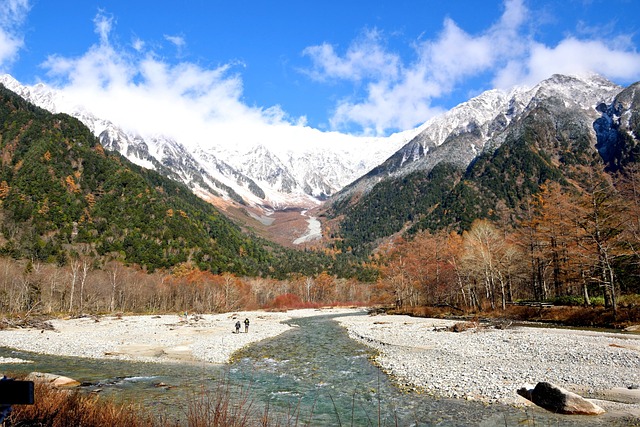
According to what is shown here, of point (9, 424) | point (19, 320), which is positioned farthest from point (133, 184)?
point (9, 424)

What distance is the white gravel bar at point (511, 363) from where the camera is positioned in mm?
17453

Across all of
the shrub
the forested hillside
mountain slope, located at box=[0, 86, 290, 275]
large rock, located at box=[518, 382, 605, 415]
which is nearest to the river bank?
large rock, located at box=[518, 382, 605, 415]

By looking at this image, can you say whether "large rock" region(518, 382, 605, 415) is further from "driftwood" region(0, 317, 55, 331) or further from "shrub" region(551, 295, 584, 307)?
"driftwood" region(0, 317, 55, 331)

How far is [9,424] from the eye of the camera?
24.5ft

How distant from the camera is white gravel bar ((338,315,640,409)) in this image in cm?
1745

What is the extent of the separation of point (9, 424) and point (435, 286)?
75.9 meters

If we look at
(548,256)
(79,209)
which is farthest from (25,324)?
(79,209)

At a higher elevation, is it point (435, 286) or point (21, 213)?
point (21, 213)

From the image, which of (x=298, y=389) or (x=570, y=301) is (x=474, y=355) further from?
(x=570, y=301)

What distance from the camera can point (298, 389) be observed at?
1936cm

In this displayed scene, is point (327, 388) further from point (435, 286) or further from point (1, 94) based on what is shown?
point (1, 94)

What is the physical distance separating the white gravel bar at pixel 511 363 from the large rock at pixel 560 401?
0.64 m

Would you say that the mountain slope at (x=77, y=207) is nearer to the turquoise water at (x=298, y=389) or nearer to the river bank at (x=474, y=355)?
the river bank at (x=474, y=355)

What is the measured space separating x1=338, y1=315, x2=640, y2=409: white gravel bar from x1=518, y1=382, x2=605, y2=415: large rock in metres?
0.64
